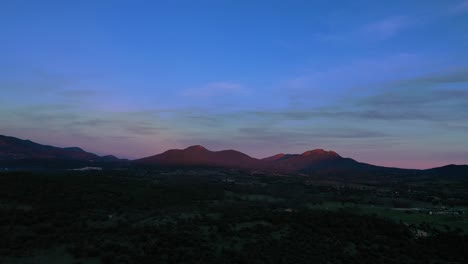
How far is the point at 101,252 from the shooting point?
906 inches

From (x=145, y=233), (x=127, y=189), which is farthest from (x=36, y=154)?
(x=145, y=233)

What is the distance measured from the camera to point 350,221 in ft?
125

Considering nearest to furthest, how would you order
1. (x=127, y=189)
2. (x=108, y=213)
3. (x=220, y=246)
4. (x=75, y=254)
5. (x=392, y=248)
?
1. (x=75, y=254)
2. (x=220, y=246)
3. (x=392, y=248)
4. (x=108, y=213)
5. (x=127, y=189)

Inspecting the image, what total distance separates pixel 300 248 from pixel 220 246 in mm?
6188

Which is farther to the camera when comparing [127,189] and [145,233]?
[127,189]

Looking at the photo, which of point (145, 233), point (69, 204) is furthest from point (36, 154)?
point (145, 233)

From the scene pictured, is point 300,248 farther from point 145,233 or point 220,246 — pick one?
point 145,233

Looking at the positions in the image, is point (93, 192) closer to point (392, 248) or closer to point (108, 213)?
point (108, 213)

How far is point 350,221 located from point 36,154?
7466 inches

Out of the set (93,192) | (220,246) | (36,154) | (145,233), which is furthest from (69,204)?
(36,154)

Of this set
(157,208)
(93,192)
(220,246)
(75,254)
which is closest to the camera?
(75,254)

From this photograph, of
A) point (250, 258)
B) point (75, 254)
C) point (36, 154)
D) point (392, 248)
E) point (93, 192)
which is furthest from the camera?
point (36, 154)

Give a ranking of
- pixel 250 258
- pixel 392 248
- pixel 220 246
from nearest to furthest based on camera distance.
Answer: pixel 250 258 → pixel 220 246 → pixel 392 248

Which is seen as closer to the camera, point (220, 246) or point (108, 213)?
point (220, 246)
